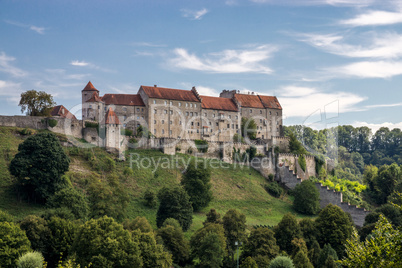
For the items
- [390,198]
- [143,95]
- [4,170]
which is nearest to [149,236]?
[4,170]

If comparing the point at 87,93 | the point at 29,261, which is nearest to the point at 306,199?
the point at 87,93

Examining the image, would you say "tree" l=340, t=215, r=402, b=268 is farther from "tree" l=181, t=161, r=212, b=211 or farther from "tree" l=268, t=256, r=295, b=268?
"tree" l=181, t=161, r=212, b=211

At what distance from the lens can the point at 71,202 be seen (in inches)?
2244

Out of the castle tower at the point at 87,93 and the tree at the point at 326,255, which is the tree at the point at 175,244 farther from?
the castle tower at the point at 87,93

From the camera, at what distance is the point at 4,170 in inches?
2618

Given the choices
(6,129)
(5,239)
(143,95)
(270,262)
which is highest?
(143,95)

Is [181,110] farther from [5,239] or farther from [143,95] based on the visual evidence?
[5,239]

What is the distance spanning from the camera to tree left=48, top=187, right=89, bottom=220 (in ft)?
186

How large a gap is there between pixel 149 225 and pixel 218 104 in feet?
166

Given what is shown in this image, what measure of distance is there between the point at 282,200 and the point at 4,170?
40817 mm

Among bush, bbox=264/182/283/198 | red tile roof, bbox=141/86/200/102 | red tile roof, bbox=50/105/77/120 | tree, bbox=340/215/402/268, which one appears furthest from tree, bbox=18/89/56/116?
tree, bbox=340/215/402/268

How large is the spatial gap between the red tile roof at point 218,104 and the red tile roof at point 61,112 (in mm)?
26496

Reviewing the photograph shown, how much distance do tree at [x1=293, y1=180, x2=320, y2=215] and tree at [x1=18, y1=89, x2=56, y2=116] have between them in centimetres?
4037

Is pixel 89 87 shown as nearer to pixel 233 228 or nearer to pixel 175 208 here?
pixel 175 208
